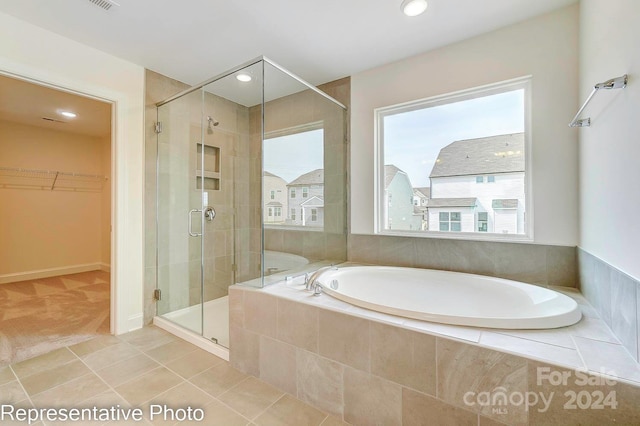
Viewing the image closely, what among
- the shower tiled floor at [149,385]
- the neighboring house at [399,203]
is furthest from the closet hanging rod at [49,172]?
the neighboring house at [399,203]

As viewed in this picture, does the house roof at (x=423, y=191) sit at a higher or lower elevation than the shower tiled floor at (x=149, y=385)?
higher

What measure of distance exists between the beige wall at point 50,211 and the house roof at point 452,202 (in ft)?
17.6

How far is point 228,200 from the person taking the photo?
3027 mm

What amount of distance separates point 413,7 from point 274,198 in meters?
1.80

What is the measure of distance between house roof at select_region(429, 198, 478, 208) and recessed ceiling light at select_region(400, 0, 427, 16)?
1.39m

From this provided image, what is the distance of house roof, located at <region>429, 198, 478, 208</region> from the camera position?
221 centimetres

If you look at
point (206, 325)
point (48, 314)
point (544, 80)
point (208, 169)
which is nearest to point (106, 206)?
point (48, 314)

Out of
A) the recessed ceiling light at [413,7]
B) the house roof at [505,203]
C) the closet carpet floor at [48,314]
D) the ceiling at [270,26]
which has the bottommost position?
the closet carpet floor at [48,314]

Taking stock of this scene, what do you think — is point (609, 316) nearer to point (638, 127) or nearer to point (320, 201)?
point (638, 127)

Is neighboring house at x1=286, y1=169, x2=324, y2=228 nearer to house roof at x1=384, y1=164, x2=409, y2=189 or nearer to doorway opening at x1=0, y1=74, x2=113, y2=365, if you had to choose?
house roof at x1=384, y1=164, x2=409, y2=189

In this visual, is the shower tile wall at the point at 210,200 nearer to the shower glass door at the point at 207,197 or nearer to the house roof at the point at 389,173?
the shower glass door at the point at 207,197

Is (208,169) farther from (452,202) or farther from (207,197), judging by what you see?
(452,202)

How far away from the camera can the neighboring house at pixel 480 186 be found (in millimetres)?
2049

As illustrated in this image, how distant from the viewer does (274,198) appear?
2600 millimetres
